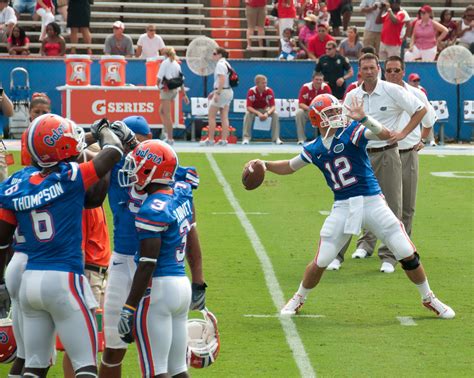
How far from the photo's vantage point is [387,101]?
10562 mm

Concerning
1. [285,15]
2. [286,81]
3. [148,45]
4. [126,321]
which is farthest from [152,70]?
[126,321]

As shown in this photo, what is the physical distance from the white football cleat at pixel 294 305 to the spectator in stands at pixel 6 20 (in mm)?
17874

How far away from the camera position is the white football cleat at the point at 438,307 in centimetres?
884

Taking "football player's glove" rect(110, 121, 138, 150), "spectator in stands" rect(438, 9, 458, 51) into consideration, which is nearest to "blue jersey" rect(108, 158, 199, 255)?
"football player's glove" rect(110, 121, 138, 150)

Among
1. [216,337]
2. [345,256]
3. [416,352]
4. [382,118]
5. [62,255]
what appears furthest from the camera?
[345,256]

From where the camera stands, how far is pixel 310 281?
8.88 m

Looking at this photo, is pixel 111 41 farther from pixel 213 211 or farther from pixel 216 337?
pixel 216 337

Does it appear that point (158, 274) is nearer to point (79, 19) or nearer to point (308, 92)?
point (308, 92)

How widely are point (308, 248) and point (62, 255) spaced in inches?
256

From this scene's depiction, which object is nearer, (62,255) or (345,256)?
(62,255)

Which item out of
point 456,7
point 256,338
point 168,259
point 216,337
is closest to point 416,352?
point 256,338

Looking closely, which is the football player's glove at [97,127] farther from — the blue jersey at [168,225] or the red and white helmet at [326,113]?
the red and white helmet at [326,113]

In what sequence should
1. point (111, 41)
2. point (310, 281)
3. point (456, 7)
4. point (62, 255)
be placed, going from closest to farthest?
point (62, 255), point (310, 281), point (111, 41), point (456, 7)

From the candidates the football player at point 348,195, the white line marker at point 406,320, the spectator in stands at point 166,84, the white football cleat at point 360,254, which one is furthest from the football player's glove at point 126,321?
the spectator in stands at point 166,84
